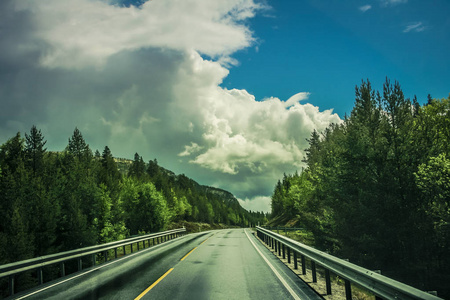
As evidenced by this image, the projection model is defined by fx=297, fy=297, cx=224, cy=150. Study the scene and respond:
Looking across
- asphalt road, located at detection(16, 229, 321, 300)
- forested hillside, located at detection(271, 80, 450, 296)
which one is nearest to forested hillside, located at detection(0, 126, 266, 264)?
asphalt road, located at detection(16, 229, 321, 300)

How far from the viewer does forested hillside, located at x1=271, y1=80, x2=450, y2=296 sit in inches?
662

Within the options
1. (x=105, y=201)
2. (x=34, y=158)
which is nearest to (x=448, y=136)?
(x=105, y=201)

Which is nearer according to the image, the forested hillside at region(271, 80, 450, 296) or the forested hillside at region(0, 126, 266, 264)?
the forested hillside at region(271, 80, 450, 296)

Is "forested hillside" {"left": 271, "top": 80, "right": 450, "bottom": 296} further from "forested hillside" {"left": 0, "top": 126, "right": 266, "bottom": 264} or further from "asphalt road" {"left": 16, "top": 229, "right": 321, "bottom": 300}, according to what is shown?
"forested hillside" {"left": 0, "top": 126, "right": 266, "bottom": 264}

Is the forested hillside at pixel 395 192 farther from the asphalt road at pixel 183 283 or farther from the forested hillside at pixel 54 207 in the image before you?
the forested hillside at pixel 54 207

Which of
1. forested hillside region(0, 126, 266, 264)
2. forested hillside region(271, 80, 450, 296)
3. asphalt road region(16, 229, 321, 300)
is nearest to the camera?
asphalt road region(16, 229, 321, 300)

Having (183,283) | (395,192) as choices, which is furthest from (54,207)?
(395,192)

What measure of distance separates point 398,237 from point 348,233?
3256mm

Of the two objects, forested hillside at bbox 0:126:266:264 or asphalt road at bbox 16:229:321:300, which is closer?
asphalt road at bbox 16:229:321:300

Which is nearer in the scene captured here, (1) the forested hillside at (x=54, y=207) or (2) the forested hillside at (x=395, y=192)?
(2) the forested hillside at (x=395, y=192)

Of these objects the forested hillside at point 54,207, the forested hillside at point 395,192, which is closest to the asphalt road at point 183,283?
the forested hillside at point 395,192

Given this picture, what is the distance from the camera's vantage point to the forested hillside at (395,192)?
16.8 meters

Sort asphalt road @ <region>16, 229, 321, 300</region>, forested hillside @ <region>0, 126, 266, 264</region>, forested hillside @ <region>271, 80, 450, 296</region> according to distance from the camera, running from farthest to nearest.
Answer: forested hillside @ <region>0, 126, 266, 264</region> < forested hillside @ <region>271, 80, 450, 296</region> < asphalt road @ <region>16, 229, 321, 300</region>

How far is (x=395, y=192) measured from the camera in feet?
60.9
